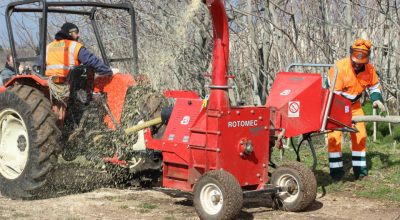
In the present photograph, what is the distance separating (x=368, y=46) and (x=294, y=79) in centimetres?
138

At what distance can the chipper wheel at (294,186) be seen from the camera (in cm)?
582

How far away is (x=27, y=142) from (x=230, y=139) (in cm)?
237

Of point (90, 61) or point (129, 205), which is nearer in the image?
point (129, 205)

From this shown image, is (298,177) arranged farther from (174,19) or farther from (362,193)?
(174,19)

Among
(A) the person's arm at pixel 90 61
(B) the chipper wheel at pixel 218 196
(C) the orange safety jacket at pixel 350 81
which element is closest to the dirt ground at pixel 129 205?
(B) the chipper wheel at pixel 218 196

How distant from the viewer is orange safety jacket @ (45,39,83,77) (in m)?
6.80

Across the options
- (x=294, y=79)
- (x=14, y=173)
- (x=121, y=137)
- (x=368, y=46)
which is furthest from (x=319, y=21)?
(x=14, y=173)

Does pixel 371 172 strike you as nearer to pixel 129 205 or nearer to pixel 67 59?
pixel 129 205

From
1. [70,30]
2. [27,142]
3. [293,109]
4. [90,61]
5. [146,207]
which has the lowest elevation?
[146,207]

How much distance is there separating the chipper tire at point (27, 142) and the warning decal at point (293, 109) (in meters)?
2.36

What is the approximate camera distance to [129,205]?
619cm

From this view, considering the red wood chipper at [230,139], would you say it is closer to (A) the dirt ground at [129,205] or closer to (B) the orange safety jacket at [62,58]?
(A) the dirt ground at [129,205]

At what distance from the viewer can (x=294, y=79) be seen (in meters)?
6.46

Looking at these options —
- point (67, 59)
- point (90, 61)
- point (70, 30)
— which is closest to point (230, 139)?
point (90, 61)
